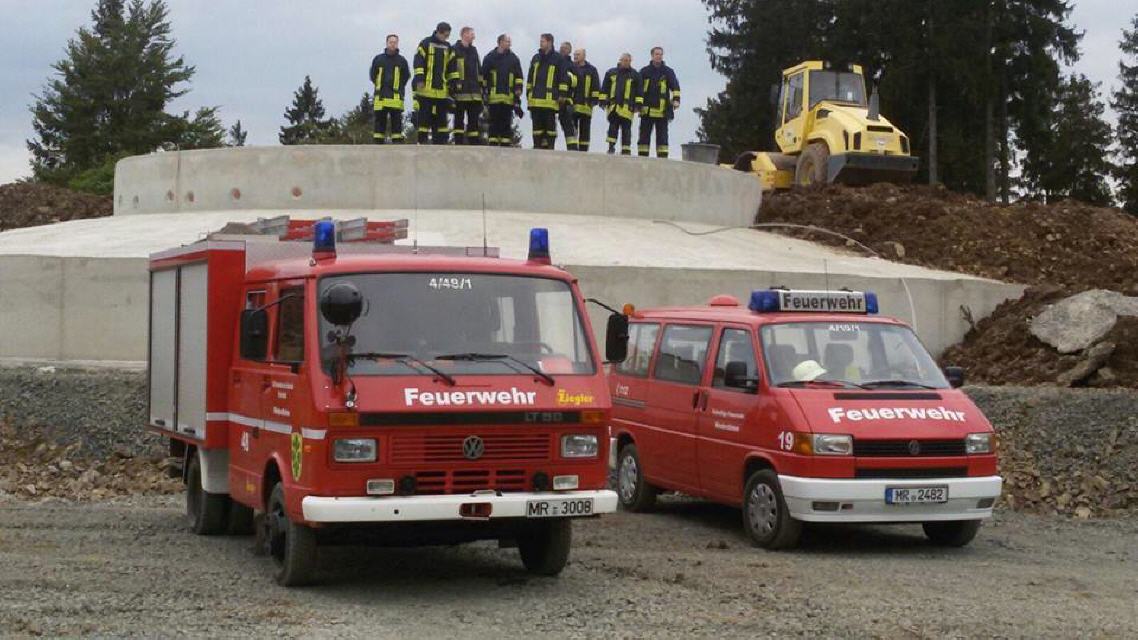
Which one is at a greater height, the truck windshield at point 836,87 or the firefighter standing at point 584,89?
the truck windshield at point 836,87

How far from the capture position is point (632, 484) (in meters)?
13.3

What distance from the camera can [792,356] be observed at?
37.1 ft

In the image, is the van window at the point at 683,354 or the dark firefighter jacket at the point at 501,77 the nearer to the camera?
the van window at the point at 683,354

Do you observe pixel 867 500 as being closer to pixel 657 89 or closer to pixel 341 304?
pixel 341 304

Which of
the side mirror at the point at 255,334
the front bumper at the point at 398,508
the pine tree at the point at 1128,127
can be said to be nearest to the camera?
the front bumper at the point at 398,508

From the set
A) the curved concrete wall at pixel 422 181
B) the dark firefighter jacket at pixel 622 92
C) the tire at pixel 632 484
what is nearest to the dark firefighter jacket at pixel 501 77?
the curved concrete wall at pixel 422 181

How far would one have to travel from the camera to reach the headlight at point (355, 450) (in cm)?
838

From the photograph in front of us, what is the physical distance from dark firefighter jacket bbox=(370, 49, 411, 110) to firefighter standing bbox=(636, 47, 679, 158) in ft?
14.7

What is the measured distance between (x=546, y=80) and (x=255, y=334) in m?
15.9

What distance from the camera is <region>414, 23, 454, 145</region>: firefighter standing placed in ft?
75.8

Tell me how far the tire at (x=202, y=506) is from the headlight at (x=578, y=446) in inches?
133

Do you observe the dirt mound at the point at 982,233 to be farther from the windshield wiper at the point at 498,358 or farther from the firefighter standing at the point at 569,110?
the windshield wiper at the point at 498,358

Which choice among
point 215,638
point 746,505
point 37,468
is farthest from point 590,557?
point 37,468

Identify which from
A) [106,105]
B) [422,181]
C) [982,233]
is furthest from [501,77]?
[106,105]
